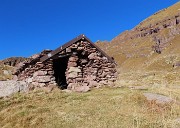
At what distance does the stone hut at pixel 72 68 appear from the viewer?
20500 mm

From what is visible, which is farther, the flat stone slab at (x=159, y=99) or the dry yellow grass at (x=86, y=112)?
the flat stone slab at (x=159, y=99)

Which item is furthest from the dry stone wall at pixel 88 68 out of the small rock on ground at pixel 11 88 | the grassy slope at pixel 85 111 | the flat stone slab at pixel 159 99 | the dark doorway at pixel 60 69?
the flat stone slab at pixel 159 99

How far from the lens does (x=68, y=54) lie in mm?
21438

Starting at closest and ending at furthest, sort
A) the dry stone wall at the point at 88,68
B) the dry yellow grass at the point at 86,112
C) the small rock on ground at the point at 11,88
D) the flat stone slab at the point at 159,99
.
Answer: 1. the dry yellow grass at the point at 86,112
2. the flat stone slab at the point at 159,99
3. the small rock on ground at the point at 11,88
4. the dry stone wall at the point at 88,68

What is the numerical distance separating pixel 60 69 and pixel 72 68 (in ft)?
8.68

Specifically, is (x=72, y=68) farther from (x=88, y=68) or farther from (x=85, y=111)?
(x=85, y=111)

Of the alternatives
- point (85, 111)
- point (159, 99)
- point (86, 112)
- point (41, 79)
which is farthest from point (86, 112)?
point (41, 79)

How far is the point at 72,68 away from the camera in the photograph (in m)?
21.0

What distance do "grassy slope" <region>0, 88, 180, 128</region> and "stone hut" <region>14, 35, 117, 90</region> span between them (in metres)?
3.89

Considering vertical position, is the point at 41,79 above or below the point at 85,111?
above

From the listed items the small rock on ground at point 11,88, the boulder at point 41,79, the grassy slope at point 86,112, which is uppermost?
the boulder at point 41,79

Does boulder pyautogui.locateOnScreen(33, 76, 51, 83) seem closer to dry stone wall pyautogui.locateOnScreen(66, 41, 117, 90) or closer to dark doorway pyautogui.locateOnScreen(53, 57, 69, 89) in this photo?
dry stone wall pyautogui.locateOnScreen(66, 41, 117, 90)

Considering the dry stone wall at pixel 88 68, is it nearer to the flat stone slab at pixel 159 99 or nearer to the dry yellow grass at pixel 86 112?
the dry yellow grass at pixel 86 112

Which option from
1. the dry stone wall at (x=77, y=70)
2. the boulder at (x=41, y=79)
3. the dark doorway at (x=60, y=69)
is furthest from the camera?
the dark doorway at (x=60, y=69)
